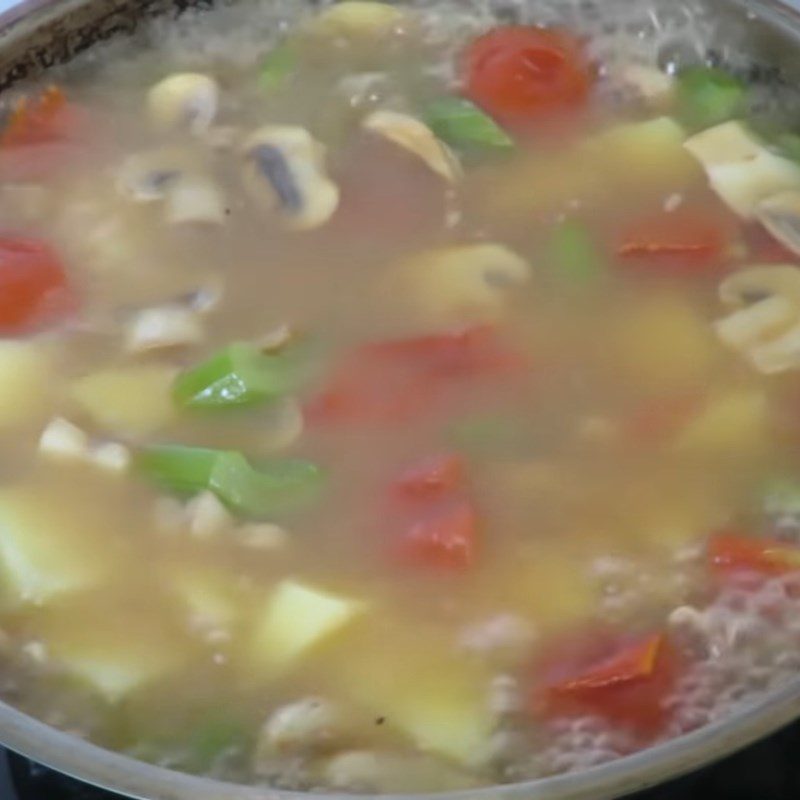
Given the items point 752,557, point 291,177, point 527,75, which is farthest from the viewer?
point 527,75

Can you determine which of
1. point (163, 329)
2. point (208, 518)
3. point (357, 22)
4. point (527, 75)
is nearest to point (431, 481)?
point (208, 518)

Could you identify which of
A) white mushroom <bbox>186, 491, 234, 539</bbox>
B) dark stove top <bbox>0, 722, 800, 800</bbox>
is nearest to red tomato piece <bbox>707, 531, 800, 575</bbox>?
dark stove top <bbox>0, 722, 800, 800</bbox>

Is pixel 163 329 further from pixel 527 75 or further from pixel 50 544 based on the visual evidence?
pixel 527 75

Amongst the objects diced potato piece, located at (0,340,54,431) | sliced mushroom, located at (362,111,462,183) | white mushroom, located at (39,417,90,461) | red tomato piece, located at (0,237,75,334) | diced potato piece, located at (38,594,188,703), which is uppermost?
red tomato piece, located at (0,237,75,334)

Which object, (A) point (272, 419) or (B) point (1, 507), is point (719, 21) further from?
(B) point (1, 507)

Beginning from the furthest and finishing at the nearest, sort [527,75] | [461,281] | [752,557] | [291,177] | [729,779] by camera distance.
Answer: [527,75] → [291,177] → [461,281] → [752,557] → [729,779]

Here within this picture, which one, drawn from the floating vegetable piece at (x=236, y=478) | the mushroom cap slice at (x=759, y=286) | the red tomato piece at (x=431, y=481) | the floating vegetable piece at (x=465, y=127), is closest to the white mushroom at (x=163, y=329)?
the floating vegetable piece at (x=236, y=478)

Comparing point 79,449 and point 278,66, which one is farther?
point 278,66

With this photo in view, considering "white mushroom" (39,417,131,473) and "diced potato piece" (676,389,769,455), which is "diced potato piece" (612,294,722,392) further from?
"white mushroom" (39,417,131,473)
